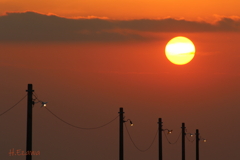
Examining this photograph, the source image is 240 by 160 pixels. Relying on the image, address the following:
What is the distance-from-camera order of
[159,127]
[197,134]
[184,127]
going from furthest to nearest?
[197,134], [184,127], [159,127]

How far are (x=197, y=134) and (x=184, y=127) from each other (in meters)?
10.2

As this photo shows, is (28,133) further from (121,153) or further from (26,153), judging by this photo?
(121,153)

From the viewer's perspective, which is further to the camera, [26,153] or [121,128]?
[121,128]

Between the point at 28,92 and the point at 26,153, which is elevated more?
the point at 28,92

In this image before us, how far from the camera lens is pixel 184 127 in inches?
3425

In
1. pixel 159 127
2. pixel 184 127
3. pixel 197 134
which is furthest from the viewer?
pixel 197 134

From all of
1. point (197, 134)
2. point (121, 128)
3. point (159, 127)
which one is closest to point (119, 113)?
point (121, 128)

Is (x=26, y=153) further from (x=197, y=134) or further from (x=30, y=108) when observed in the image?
(x=197, y=134)

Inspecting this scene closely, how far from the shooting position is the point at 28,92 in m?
39.5

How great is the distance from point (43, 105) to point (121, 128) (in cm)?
1725

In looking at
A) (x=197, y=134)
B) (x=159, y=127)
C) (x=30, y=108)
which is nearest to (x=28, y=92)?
(x=30, y=108)

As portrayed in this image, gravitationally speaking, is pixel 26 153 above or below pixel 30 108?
below

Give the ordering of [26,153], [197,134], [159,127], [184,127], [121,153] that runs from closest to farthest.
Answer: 1. [26,153]
2. [121,153]
3. [159,127]
4. [184,127]
5. [197,134]

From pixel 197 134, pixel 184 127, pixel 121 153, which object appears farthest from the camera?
pixel 197 134
